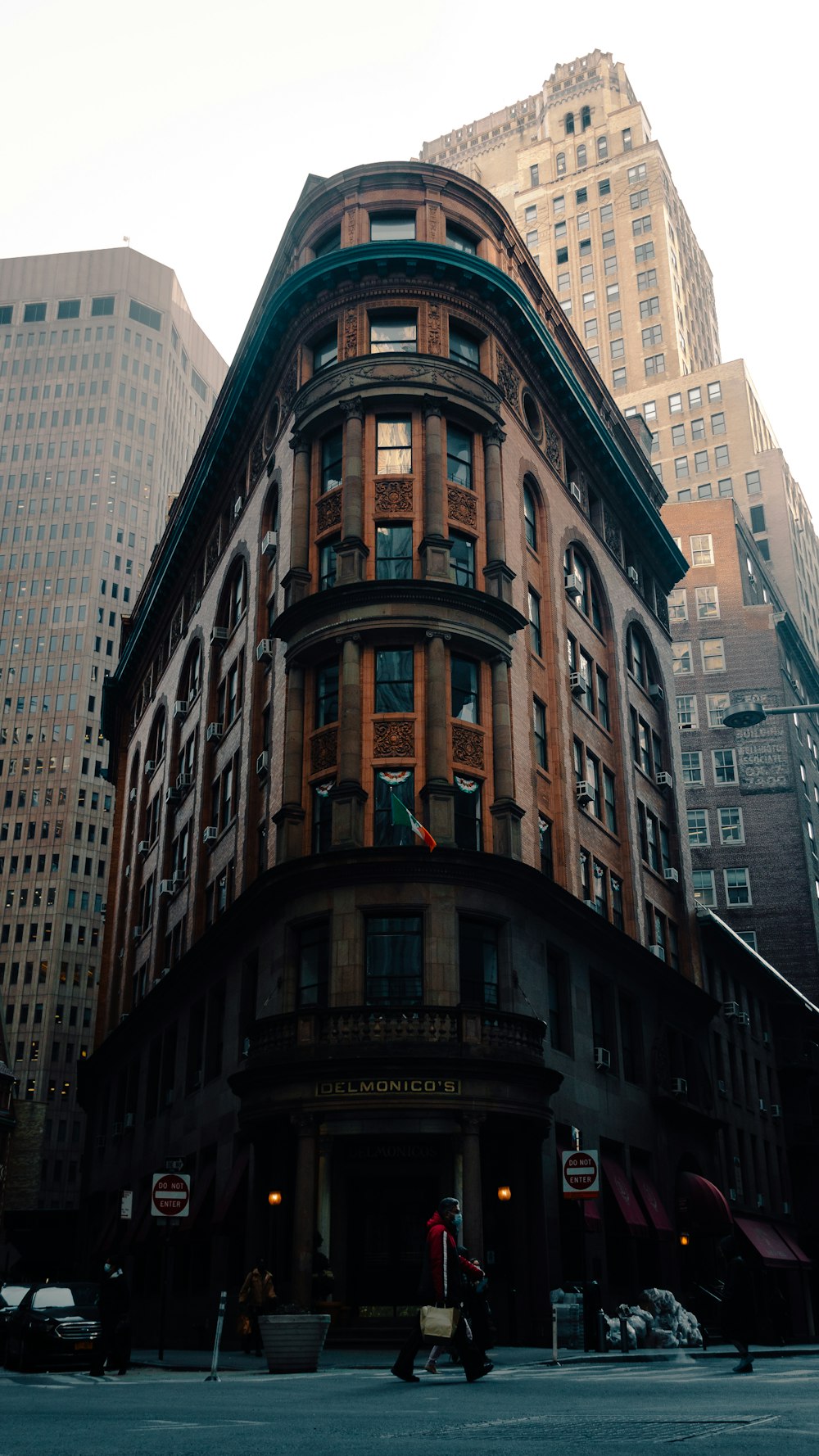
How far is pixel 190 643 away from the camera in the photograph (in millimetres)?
56250

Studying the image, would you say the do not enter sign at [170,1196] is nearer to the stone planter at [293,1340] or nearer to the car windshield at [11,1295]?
the car windshield at [11,1295]

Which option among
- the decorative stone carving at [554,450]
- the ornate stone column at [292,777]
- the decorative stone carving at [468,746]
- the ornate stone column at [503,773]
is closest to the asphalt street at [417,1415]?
the ornate stone column at [503,773]

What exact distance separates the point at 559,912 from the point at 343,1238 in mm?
10841

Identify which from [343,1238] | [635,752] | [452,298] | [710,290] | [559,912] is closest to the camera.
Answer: [343,1238]

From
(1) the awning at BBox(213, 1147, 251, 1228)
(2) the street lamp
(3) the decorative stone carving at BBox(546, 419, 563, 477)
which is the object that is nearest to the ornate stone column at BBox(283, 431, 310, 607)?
(3) the decorative stone carving at BBox(546, 419, 563, 477)

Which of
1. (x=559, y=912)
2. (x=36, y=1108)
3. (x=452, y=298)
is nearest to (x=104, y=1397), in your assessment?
(x=559, y=912)

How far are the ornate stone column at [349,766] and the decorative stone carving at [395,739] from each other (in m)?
0.54

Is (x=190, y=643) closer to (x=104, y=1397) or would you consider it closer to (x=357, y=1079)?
(x=357, y=1079)

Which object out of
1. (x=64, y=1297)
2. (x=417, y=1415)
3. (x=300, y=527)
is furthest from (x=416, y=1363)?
(x=300, y=527)

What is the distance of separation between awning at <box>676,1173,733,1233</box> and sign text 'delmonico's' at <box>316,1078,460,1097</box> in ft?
50.9

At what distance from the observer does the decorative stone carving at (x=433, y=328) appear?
3944 centimetres

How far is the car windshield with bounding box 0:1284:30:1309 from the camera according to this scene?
25.8 metres

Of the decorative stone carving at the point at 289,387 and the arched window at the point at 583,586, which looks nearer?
the decorative stone carving at the point at 289,387

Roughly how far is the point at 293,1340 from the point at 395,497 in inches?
934
